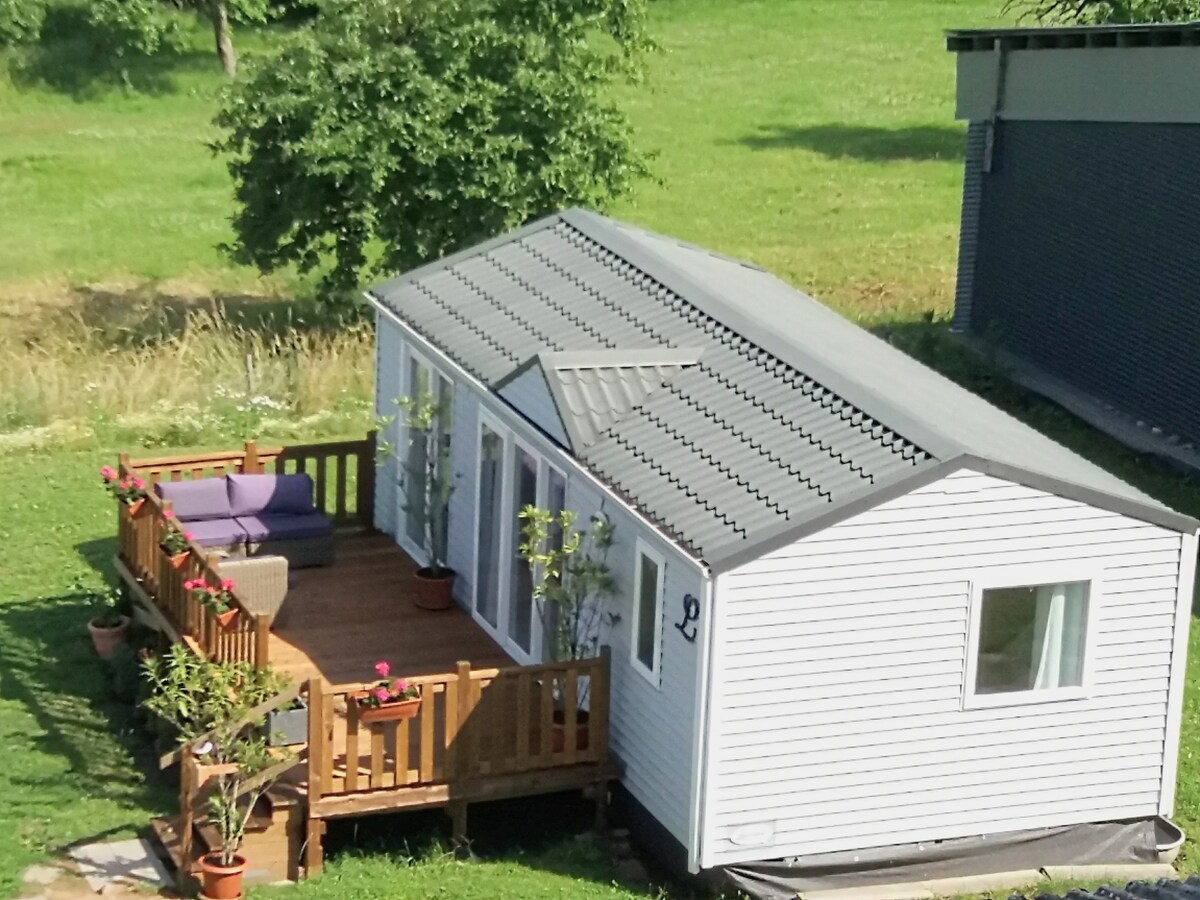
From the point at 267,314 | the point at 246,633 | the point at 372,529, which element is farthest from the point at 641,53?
the point at 246,633

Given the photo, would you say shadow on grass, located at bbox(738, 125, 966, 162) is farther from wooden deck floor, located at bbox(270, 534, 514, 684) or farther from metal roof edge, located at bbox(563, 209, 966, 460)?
wooden deck floor, located at bbox(270, 534, 514, 684)

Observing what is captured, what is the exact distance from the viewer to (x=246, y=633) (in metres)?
13.7

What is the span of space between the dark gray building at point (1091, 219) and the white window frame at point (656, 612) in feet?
35.1

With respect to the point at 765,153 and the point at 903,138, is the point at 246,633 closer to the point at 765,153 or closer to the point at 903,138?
the point at 765,153

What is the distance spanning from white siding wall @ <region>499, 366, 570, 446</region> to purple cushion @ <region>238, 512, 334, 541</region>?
2.89 meters

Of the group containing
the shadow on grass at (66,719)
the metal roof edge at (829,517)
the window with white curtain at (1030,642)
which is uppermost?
the metal roof edge at (829,517)

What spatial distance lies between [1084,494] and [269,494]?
738 cm

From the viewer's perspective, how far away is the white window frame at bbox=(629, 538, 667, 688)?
40.4 feet

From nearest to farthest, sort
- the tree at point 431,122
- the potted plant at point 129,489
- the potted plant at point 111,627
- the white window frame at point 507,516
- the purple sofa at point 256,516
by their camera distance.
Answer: the white window frame at point 507,516, the potted plant at point 129,489, the potted plant at point 111,627, the purple sofa at point 256,516, the tree at point 431,122

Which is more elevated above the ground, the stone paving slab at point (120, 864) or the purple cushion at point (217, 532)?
the purple cushion at point (217, 532)

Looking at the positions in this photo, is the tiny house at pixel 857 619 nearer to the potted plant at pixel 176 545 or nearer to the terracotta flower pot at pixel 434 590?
the terracotta flower pot at pixel 434 590

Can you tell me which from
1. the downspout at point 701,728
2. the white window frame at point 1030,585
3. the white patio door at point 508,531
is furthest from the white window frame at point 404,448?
the white window frame at point 1030,585

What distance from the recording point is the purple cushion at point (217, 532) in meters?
16.1

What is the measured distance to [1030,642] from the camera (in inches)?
490
